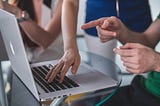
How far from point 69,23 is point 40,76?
0.31m

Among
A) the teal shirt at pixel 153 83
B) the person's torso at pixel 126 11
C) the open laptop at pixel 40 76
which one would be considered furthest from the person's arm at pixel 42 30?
the teal shirt at pixel 153 83

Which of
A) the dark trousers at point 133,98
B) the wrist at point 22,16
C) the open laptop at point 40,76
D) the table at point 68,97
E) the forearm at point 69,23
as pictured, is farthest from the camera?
the wrist at point 22,16

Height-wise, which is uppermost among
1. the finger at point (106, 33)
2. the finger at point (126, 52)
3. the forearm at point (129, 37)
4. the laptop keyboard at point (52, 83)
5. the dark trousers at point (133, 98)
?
the finger at point (106, 33)

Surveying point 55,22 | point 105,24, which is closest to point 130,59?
point 105,24

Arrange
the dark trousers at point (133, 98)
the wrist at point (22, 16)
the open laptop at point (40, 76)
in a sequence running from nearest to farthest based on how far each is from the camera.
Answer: the open laptop at point (40, 76)
the dark trousers at point (133, 98)
the wrist at point (22, 16)

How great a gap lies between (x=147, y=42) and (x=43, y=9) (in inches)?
21.3

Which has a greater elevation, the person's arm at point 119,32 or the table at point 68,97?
the person's arm at point 119,32

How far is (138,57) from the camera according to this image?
0.86m

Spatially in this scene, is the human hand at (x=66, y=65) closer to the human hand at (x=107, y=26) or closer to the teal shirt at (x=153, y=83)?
the human hand at (x=107, y=26)

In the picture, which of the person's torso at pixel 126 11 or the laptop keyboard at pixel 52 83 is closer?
the laptop keyboard at pixel 52 83

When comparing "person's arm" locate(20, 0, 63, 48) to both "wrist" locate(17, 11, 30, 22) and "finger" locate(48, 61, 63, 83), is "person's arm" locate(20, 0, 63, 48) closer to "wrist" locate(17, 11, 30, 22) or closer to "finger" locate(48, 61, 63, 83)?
"wrist" locate(17, 11, 30, 22)

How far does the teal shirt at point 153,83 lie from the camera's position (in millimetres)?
1037

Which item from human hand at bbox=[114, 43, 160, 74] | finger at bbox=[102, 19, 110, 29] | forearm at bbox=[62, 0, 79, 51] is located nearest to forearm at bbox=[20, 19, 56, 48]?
forearm at bbox=[62, 0, 79, 51]

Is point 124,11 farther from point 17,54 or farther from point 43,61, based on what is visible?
point 17,54
